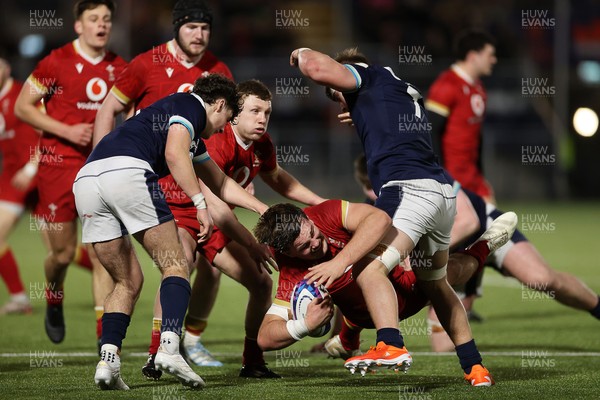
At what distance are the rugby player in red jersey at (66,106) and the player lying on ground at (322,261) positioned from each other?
8.08 ft

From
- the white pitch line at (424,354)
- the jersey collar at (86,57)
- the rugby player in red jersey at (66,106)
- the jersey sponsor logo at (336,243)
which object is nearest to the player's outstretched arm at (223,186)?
the jersey sponsor logo at (336,243)

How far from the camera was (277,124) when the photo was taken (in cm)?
2072

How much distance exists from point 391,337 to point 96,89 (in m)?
3.81

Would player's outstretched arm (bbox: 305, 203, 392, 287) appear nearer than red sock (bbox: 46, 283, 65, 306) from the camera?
Yes

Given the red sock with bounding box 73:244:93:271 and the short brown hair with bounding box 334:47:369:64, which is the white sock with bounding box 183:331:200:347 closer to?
the short brown hair with bounding box 334:47:369:64

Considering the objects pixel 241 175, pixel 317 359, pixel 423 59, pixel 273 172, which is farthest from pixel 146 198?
pixel 423 59

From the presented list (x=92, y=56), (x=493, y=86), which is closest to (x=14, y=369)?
(x=92, y=56)

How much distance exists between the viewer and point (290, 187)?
722 centimetres

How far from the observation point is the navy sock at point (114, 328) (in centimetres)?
596

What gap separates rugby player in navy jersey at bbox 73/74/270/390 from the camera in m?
5.82

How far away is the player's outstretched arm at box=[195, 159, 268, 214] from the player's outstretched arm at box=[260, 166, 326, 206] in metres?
0.64

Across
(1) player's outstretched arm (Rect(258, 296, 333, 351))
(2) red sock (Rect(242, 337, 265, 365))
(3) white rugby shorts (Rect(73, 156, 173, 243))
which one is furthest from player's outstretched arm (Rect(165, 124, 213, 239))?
(2) red sock (Rect(242, 337, 265, 365))

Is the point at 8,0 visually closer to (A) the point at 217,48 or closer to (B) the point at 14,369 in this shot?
(A) the point at 217,48

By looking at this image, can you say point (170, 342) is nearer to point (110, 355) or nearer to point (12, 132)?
point (110, 355)
